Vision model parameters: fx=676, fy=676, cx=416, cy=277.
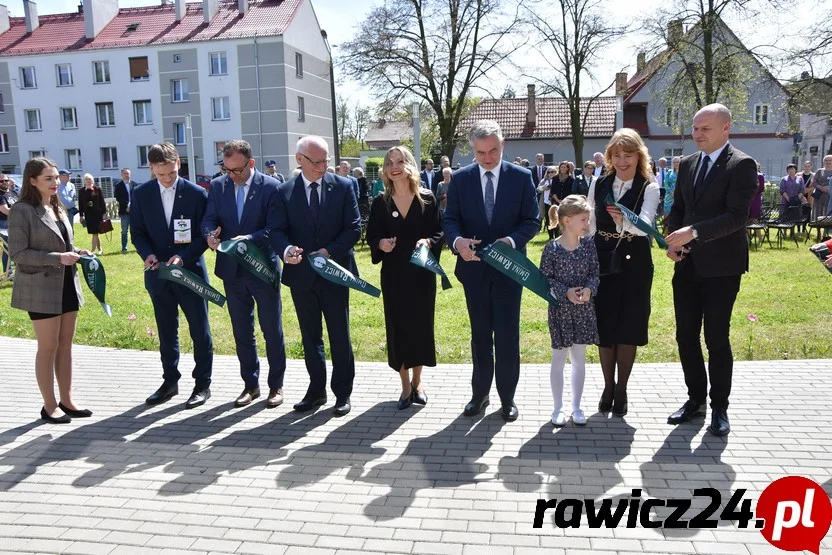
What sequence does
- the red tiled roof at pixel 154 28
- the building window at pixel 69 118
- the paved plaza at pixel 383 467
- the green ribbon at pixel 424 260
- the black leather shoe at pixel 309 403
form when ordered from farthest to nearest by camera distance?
the building window at pixel 69 118 < the red tiled roof at pixel 154 28 < the black leather shoe at pixel 309 403 < the green ribbon at pixel 424 260 < the paved plaza at pixel 383 467

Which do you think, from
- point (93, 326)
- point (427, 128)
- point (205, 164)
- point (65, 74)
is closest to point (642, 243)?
point (93, 326)

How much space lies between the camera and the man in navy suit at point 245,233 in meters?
5.47

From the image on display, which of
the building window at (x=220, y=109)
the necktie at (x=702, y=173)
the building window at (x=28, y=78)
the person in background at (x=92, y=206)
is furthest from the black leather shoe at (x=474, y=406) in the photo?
the building window at (x=28, y=78)

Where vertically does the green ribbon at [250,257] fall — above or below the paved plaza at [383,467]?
above

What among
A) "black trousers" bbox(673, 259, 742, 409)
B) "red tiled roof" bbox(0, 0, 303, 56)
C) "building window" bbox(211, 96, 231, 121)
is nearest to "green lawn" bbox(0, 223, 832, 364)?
"black trousers" bbox(673, 259, 742, 409)

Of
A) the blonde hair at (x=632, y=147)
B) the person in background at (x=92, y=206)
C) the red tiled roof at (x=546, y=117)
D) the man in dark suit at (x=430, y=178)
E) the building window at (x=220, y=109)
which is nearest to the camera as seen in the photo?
the blonde hair at (x=632, y=147)

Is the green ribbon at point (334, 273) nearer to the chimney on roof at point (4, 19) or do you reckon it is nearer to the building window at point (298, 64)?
the building window at point (298, 64)

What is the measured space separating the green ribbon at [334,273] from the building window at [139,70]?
47.0 m

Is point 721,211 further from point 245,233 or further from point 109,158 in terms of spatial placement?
point 109,158

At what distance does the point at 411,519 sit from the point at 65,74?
52756mm

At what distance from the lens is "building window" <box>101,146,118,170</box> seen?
47594 mm

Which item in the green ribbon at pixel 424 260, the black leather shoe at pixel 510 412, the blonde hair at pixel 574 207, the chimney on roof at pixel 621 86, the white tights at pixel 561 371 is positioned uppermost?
the chimney on roof at pixel 621 86

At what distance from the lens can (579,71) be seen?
114 ft

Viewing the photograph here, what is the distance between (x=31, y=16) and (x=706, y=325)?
57913mm
